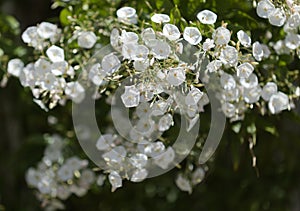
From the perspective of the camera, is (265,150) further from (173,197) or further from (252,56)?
(252,56)

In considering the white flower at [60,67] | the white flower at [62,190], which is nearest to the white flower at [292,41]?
the white flower at [60,67]

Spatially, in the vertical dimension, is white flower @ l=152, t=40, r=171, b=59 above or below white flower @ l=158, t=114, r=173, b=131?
above

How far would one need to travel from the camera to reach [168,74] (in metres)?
1.25

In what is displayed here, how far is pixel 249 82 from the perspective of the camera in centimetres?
141

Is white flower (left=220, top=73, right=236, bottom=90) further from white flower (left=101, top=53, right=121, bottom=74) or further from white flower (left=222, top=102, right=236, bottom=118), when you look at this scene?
white flower (left=101, top=53, right=121, bottom=74)

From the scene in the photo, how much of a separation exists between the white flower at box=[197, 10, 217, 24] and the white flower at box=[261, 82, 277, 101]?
228 millimetres

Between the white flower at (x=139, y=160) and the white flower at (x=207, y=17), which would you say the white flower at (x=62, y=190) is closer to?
the white flower at (x=139, y=160)

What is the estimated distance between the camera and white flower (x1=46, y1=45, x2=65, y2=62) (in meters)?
1.47

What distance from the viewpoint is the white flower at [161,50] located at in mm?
1252

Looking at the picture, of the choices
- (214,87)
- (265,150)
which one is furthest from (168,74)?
(265,150)

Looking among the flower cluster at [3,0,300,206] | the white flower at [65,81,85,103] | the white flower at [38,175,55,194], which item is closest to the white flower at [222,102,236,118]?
the flower cluster at [3,0,300,206]

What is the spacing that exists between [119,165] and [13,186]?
3.23 ft

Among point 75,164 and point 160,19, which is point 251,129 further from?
point 75,164

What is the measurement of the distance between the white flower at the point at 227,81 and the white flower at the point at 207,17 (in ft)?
0.46
